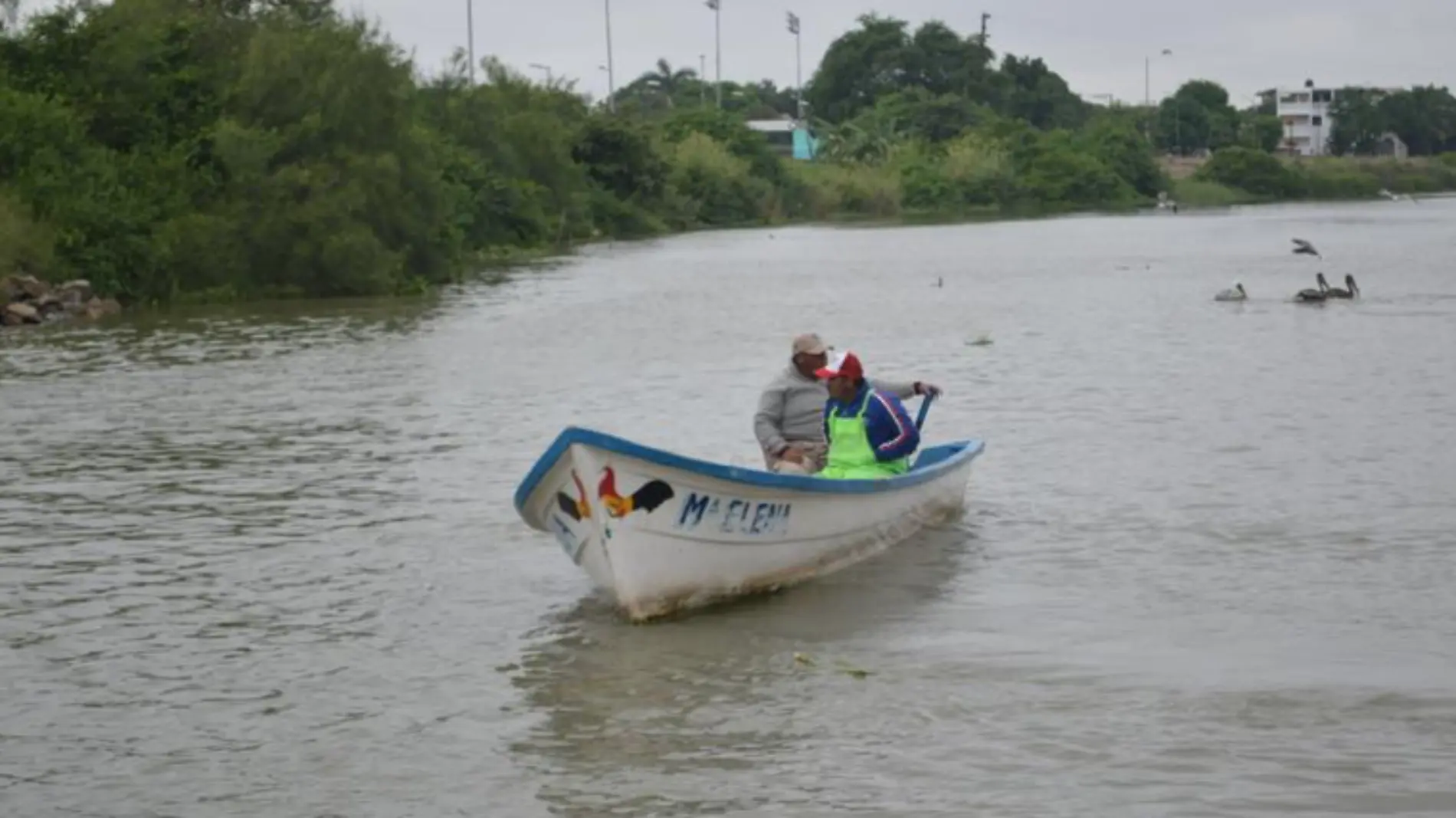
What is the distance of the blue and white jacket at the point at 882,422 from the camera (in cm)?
1422

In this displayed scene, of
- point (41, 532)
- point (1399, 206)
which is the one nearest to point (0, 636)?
point (41, 532)

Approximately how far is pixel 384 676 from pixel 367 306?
32.6 meters

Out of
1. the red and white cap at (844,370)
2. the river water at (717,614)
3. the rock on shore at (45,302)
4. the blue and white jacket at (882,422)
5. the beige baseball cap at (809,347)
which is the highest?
the beige baseball cap at (809,347)

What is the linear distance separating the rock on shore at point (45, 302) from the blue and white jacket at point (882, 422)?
28.2 metres

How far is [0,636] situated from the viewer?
13.1 m

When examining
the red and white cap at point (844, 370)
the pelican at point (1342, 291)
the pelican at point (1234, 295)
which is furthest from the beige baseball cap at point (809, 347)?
the pelican at point (1234, 295)

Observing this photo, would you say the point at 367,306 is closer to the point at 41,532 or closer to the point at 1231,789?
the point at 41,532

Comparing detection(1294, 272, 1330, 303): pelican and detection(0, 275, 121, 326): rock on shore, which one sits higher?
detection(0, 275, 121, 326): rock on shore

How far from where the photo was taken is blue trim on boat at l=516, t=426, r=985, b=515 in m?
11.9

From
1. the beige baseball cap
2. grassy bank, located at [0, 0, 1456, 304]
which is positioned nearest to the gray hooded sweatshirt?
the beige baseball cap

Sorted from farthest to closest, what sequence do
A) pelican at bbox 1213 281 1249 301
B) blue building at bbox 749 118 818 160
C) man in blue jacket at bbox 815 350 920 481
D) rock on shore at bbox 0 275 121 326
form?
blue building at bbox 749 118 818 160, pelican at bbox 1213 281 1249 301, rock on shore at bbox 0 275 121 326, man in blue jacket at bbox 815 350 920 481

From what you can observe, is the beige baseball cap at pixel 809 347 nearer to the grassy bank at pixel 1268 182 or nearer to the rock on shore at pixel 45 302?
Answer: the rock on shore at pixel 45 302

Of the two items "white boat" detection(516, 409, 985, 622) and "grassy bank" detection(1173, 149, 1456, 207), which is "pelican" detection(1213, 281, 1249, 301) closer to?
"white boat" detection(516, 409, 985, 622)

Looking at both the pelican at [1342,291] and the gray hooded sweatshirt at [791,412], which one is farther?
the pelican at [1342,291]
